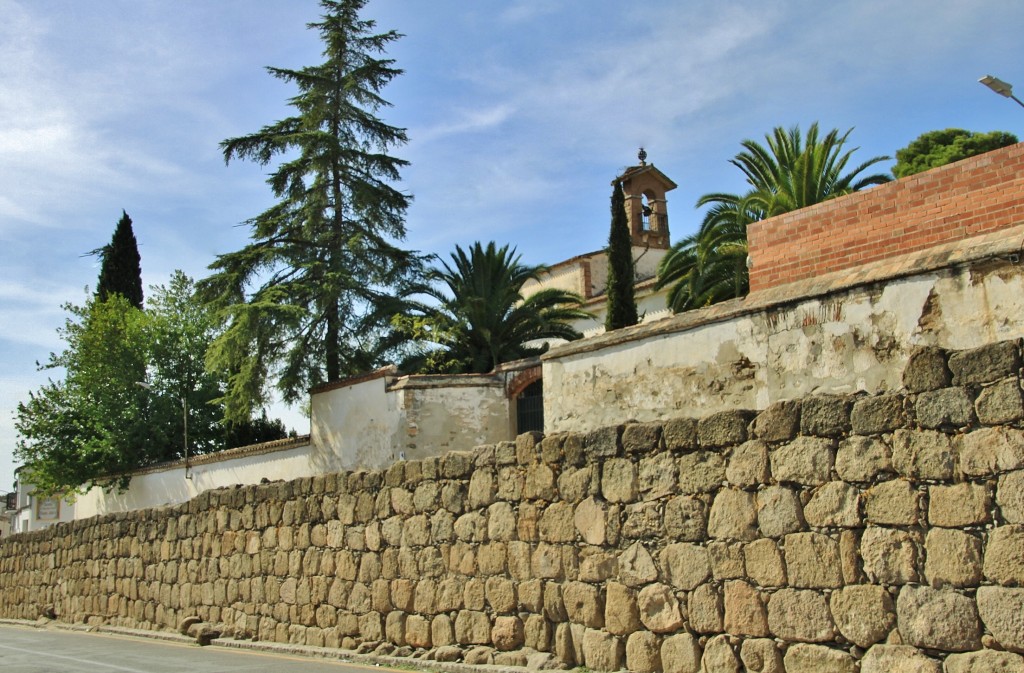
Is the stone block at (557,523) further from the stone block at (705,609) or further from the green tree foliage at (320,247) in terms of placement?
the green tree foliage at (320,247)

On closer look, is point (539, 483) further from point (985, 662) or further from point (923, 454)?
point (985, 662)

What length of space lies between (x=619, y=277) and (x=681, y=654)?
51.1 ft

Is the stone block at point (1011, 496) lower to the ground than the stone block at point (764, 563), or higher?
higher

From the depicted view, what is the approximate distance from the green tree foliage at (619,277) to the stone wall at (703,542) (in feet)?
36.9

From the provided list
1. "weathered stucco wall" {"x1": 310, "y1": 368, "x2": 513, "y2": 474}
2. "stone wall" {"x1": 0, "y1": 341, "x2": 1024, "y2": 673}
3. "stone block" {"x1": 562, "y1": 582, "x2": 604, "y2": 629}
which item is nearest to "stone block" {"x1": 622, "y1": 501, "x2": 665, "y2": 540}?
"stone wall" {"x1": 0, "y1": 341, "x2": 1024, "y2": 673}

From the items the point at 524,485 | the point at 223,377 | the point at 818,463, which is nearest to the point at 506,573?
the point at 524,485

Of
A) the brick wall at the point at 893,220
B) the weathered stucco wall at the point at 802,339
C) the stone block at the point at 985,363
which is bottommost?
the stone block at the point at 985,363

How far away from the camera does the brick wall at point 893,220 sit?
9.90 meters

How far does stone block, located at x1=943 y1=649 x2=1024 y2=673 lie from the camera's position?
245 inches

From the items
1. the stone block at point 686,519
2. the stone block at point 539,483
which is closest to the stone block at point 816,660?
the stone block at point 686,519

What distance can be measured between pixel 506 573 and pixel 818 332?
3951 mm

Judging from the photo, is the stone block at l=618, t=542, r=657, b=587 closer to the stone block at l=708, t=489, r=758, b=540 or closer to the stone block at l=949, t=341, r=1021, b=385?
the stone block at l=708, t=489, r=758, b=540

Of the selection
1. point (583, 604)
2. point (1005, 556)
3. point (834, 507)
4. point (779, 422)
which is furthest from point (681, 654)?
point (1005, 556)

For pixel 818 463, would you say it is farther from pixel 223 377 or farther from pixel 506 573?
pixel 223 377
